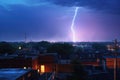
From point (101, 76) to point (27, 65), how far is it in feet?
30.1

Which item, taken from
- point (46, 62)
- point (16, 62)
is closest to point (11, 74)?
point (16, 62)

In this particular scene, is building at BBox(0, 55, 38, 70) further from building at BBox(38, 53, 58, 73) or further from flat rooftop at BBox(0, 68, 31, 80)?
flat rooftop at BBox(0, 68, 31, 80)

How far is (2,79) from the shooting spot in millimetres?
15109

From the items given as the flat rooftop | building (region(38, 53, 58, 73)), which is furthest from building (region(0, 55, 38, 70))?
the flat rooftop

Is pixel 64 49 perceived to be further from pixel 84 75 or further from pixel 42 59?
pixel 84 75

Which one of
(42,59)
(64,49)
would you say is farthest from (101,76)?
(64,49)

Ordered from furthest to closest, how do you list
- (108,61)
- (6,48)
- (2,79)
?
(6,48)
(108,61)
(2,79)

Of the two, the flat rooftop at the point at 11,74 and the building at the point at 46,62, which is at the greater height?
the flat rooftop at the point at 11,74

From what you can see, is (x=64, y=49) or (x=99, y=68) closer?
(x=99, y=68)

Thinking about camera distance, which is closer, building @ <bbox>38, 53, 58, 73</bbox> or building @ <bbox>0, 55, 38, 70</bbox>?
building @ <bbox>0, 55, 38, 70</bbox>

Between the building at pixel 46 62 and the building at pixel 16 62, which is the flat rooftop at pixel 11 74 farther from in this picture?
the building at pixel 46 62

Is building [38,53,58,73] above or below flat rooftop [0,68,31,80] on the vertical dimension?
below

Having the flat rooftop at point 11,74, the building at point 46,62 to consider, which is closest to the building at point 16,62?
the building at point 46,62

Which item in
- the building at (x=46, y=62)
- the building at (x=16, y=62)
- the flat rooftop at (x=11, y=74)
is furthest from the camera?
the building at (x=46, y=62)
